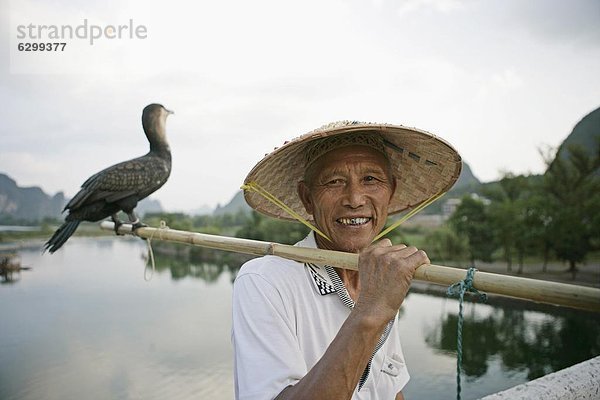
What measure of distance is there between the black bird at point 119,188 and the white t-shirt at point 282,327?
238 cm

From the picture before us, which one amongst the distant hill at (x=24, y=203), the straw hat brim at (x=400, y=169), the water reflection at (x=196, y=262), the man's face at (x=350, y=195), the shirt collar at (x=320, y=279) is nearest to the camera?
the shirt collar at (x=320, y=279)

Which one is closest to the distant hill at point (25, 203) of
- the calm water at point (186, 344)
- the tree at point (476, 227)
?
the calm water at point (186, 344)

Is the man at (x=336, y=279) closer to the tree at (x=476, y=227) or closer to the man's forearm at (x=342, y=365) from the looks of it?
the man's forearm at (x=342, y=365)

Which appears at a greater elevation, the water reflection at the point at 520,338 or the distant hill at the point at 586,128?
the distant hill at the point at 586,128

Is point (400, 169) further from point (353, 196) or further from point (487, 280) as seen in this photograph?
point (487, 280)

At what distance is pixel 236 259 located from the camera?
124 ft

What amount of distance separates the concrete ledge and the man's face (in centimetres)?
84

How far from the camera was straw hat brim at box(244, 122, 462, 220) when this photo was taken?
5.08 ft

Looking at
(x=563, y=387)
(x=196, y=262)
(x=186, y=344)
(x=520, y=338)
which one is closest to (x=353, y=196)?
(x=563, y=387)

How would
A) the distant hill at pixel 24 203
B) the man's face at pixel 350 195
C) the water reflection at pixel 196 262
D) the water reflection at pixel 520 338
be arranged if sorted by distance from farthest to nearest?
the distant hill at pixel 24 203 < the water reflection at pixel 196 262 < the water reflection at pixel 520 338 < the man's face at pixel 350 195

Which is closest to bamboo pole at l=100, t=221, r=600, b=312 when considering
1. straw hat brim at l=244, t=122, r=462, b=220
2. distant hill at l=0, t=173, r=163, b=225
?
straw hat brim at l=244, t=122, r=462, b=220

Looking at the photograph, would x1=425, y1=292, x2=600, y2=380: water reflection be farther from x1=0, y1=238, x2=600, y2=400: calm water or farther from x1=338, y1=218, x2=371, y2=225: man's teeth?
x1=338, y1=218, x2=371, y2=225: man's teeth

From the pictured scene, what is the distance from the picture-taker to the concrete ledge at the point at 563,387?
1.72 m

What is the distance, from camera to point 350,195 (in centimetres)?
139
